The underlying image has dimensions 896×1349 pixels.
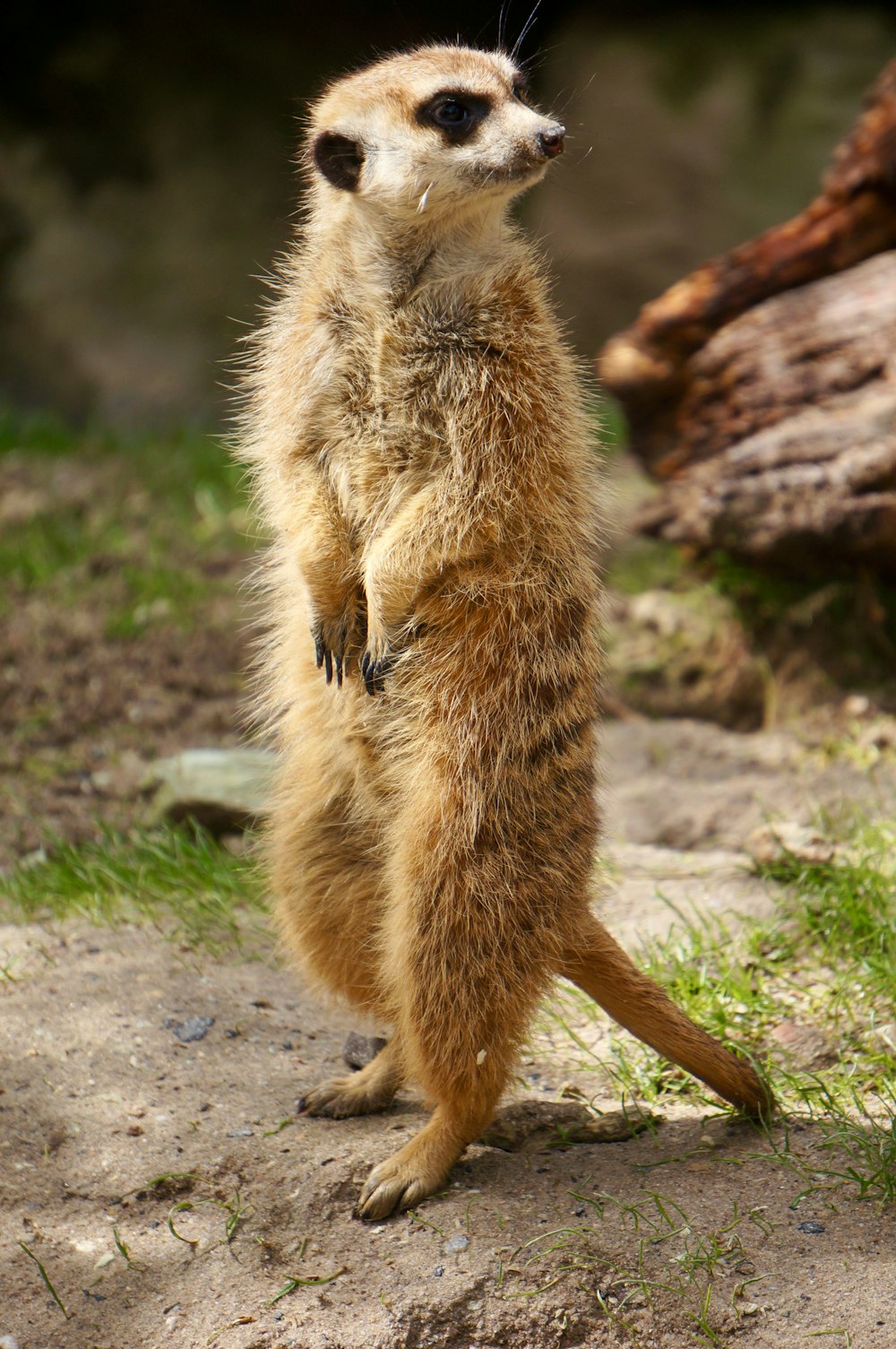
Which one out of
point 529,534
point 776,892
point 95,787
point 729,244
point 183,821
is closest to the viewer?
point 529,534

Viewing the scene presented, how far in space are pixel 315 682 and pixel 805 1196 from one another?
141 cm

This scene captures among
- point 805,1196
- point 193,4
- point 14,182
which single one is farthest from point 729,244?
point 805,1196

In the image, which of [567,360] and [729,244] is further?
[729,244]

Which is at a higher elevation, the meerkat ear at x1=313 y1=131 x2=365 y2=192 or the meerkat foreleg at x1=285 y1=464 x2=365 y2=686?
the meerkat ear at x1=313 y1=131 x2=365 y2=192

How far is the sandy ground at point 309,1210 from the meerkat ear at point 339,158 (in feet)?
6.17

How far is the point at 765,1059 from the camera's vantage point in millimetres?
2805

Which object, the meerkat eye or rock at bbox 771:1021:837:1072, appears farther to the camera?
rock at bbox 771:1021:837:1072

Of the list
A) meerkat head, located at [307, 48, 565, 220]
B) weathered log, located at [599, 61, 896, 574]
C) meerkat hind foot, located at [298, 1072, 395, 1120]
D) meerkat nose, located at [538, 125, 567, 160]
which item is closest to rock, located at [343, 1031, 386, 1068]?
meerkat hind foot, located at [298, 1072, 395, 1120]

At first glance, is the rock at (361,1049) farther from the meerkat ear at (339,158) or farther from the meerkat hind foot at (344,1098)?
the meerkat ear at (339,158)

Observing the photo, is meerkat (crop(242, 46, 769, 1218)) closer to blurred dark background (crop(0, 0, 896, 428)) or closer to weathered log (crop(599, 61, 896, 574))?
weathered log (crop(599, 61, 896, 574))

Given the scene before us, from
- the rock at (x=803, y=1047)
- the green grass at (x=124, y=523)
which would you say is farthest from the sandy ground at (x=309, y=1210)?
the green grass at (x=124, y=523)

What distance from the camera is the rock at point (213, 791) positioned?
13.0 feet

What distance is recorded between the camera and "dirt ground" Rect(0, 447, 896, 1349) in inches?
84.8

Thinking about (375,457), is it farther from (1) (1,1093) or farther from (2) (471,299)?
(1) (1,1093)
